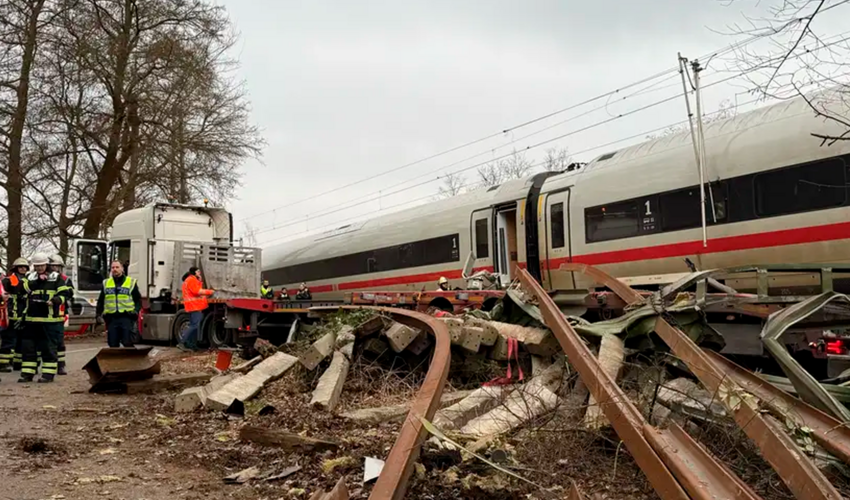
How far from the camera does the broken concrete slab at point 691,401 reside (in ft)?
13.6

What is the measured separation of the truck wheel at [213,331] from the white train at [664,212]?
177 inches

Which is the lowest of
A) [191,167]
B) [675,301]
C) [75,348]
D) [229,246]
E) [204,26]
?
[75,348]

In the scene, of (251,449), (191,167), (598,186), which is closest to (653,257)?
(598,186)

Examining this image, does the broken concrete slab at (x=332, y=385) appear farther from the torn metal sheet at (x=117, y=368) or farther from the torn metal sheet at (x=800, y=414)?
the torn metal sheet at (x=800, y=414)

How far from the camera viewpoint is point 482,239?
13.5m

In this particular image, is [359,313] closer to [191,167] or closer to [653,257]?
[653,257]

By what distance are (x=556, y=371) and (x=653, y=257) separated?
16.5ft

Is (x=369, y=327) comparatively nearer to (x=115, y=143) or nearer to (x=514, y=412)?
(x=514, y=412)

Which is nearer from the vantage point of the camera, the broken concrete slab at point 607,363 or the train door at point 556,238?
the broken concrete slab at point 607,363

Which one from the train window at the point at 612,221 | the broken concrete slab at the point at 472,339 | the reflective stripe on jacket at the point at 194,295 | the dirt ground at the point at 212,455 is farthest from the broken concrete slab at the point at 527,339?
the reflective stripe on jacket at the point at 194,295

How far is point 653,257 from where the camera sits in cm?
999

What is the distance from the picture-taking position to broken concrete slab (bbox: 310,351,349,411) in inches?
228

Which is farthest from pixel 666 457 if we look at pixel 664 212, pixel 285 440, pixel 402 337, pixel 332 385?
pixel 664 212

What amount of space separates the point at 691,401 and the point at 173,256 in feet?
42.2
